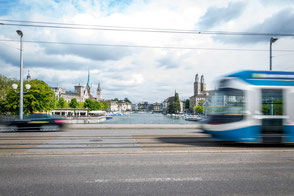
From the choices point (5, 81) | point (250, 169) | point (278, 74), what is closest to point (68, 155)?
point (250, 169)

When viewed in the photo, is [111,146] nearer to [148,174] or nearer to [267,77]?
[148,174]

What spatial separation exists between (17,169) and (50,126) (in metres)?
11.0

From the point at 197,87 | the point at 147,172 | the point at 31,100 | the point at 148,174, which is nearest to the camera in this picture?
the point at 148,174

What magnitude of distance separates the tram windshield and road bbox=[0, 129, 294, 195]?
1.79 metres

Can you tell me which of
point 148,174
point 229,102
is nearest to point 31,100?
point 229,102

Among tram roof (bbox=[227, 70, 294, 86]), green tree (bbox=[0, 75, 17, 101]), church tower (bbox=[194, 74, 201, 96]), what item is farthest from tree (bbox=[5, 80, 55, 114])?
church tower (bbox=[194, 74, 201, 96])

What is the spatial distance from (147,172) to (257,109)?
20.0 feet

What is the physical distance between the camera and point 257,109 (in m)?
9.30

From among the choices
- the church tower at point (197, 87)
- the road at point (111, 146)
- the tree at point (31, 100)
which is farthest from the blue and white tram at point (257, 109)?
the church tower at point (197, 87)

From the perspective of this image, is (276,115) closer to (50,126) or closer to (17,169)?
(17,169)

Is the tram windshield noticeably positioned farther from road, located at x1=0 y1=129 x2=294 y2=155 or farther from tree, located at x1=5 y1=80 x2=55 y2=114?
tree, located at x1=5 y1=80 x2=55 y2=114

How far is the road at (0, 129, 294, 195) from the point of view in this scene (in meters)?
4.54

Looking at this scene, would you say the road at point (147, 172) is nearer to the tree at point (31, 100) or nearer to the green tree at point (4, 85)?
the tree at point (31, 100)

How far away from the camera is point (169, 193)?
14.2ft
